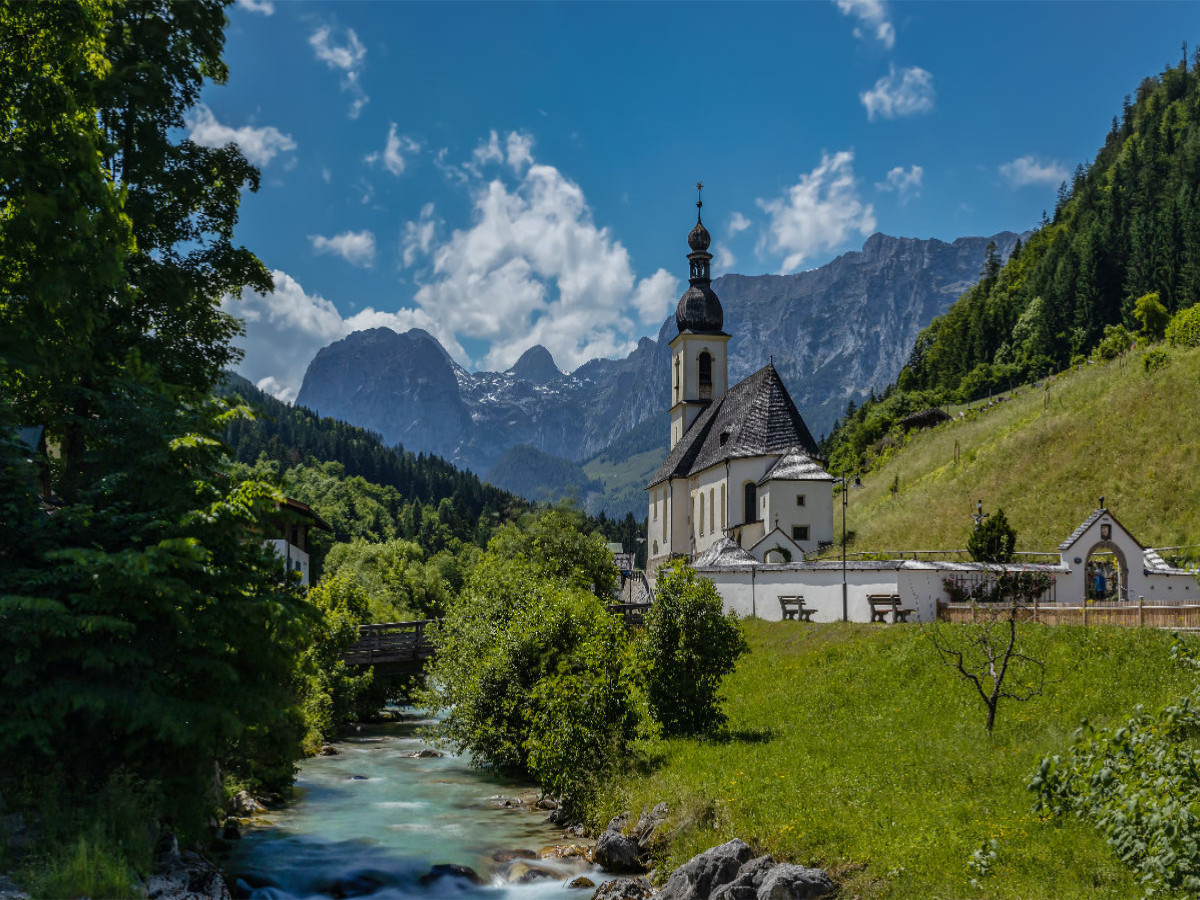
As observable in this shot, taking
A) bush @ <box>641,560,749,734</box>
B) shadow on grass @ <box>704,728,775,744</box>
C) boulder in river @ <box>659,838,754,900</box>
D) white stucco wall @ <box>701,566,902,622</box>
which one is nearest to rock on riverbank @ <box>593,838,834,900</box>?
boulder in river @ <box>659,838,754,900</box>

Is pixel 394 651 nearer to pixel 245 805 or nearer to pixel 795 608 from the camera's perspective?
pixel 795 608

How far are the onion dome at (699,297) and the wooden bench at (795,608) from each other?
143 ft

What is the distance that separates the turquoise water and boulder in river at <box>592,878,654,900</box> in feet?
1.59

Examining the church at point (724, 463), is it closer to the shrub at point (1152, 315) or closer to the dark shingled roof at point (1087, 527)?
the dark shingled roof at point (1087, 527)

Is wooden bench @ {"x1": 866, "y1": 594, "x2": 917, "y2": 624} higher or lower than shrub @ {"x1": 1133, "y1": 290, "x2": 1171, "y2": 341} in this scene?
lower

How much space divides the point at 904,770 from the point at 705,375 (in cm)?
6136

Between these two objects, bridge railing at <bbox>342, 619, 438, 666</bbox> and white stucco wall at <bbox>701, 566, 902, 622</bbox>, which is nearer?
white stucco wall at <bbox>701, 566, 902, 622</bbox>

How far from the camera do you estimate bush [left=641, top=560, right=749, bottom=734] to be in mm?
21797

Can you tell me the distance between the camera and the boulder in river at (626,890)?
591 inches

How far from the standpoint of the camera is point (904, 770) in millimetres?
16172

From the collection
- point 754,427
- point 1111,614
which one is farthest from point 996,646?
point 754,427

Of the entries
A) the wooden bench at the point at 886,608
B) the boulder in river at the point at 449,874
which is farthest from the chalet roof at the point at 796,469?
the boulder in river at the point at 449,874

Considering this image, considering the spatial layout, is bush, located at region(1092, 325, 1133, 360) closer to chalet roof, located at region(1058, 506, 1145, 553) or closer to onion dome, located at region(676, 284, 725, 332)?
onion dome, located at region(676, 284, 725, 332)

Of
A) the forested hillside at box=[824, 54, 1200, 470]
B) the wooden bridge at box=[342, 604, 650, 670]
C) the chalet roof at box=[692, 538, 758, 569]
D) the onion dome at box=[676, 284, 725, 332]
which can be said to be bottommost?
the wooden bridge at box=[342, 604, 650, 670]
